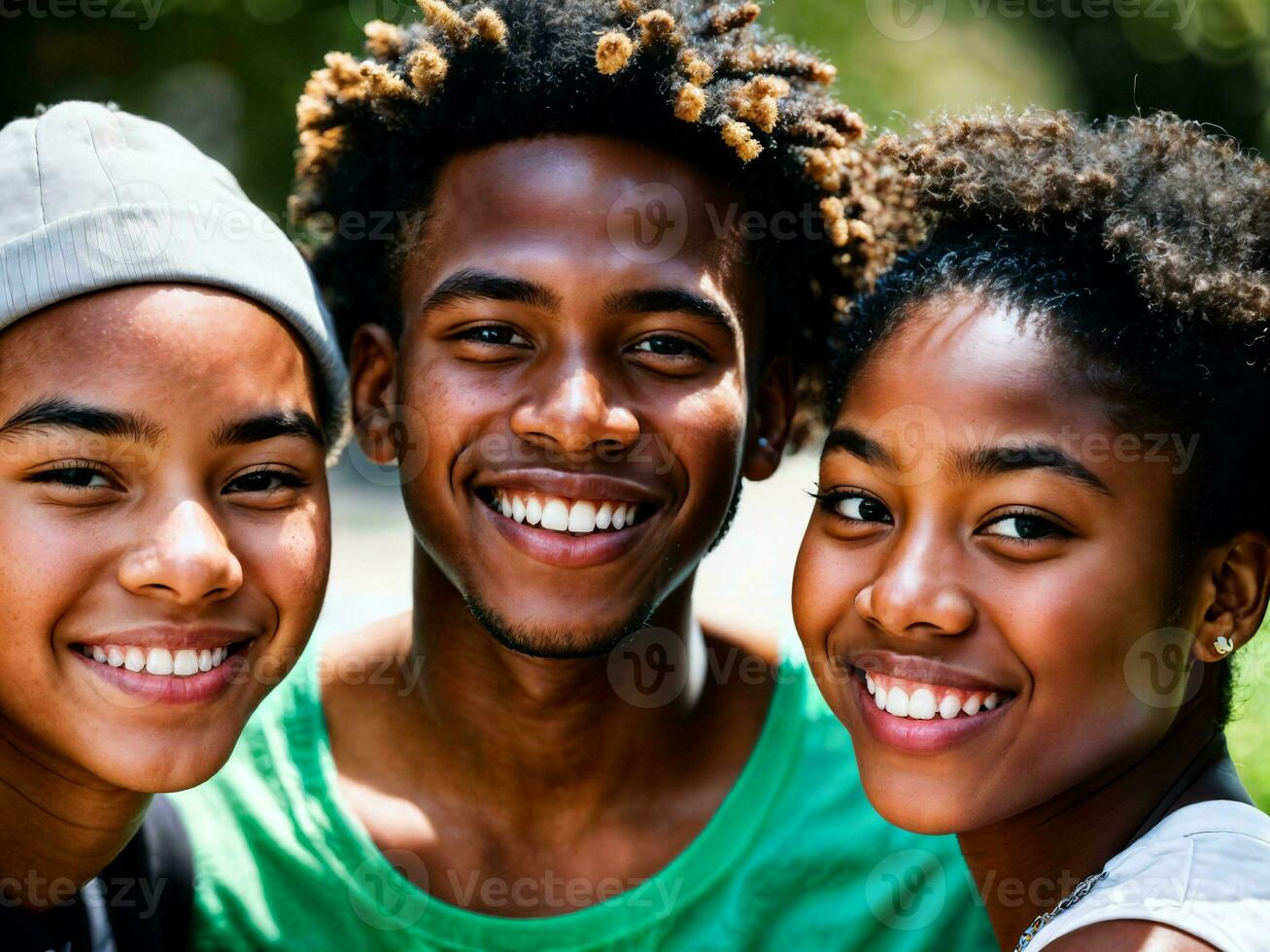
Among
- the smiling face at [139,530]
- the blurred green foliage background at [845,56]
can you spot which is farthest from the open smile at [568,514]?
the blurred green foliage background at [845,56]

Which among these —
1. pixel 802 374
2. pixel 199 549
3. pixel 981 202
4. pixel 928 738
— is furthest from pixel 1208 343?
pixel 199 549

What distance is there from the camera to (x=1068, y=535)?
2291mm

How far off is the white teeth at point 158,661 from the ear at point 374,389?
2.77 ft

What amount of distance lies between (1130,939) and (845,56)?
27.5 ft

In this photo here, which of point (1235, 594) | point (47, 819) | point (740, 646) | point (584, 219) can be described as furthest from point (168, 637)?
point (1235, 594)

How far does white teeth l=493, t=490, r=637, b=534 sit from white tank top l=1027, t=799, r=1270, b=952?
3.88ft

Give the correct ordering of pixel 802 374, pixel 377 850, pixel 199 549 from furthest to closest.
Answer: pixel 802 374, pixel 377 850, pixel 199 549

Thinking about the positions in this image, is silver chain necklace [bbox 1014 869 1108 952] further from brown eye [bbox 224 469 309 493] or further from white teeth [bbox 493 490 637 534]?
brown eye [bbox 224 469 309 493]

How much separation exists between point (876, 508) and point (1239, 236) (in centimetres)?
80

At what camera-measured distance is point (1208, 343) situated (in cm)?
237

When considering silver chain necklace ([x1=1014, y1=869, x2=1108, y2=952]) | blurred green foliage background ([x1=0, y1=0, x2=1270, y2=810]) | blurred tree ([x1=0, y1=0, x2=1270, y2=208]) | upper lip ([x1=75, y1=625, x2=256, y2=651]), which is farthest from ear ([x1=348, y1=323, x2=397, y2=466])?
blurred green foliage background ([x1=0, y1=0, x2=1270, y2=810])

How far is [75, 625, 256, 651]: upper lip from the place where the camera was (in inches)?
92.0

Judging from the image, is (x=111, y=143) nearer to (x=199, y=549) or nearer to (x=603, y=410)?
(x=199, y=549)

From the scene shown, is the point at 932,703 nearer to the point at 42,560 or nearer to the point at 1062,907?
the point at 1062,907
